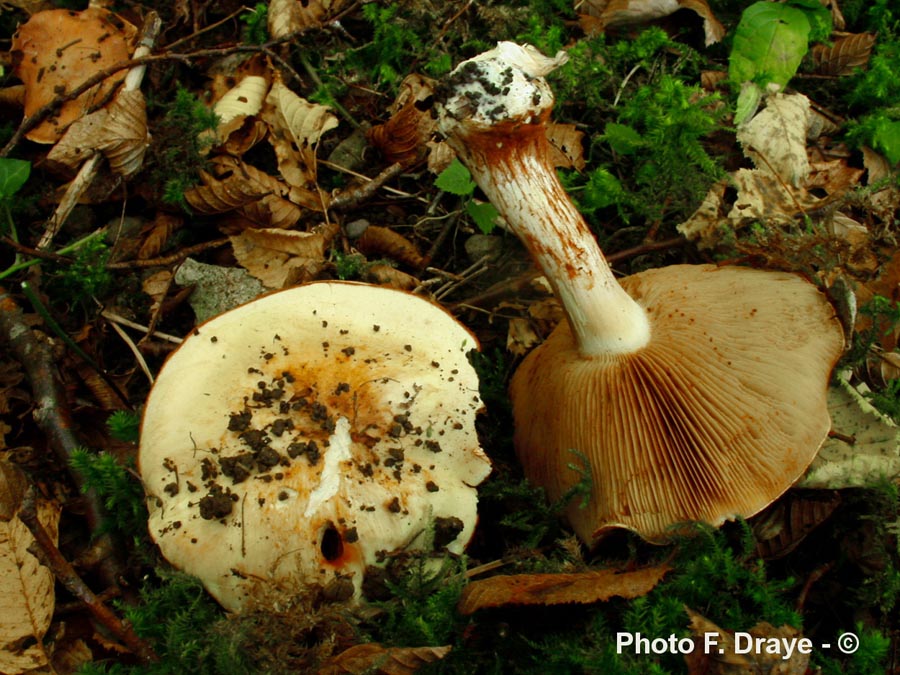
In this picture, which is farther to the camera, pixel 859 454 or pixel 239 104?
pixel 239 104

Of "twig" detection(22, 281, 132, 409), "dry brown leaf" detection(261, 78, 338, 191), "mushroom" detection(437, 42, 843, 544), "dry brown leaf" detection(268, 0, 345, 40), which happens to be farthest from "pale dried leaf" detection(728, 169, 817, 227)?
"twig" detection(22, 281, 132, 409)

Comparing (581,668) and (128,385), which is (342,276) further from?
(581,668)

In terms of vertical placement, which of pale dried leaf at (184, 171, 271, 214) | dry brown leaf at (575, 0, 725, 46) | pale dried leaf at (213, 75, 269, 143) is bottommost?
pale dried leaf at (184, 171, 271, 214)

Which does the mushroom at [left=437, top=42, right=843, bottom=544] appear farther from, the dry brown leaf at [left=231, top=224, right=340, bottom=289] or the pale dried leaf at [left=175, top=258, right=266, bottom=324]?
the pale dried leaf at [left=175, top=258, right=266, bottom=324]

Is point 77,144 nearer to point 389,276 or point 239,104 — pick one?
point 239,104

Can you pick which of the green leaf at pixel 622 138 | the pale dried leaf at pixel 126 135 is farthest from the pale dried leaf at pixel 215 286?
the green leaf at pixel 622 138

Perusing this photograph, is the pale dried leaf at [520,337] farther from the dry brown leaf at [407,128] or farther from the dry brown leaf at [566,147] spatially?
the dry brown leaf at [407,128]

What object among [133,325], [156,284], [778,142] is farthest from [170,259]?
[778,142]
